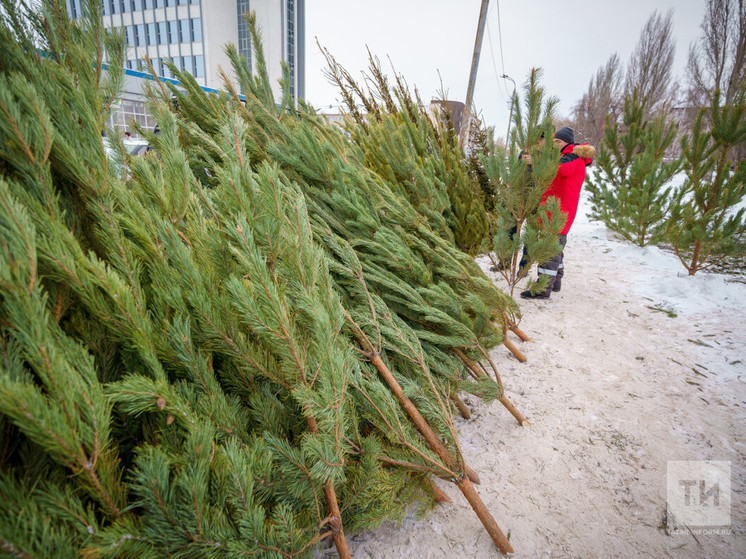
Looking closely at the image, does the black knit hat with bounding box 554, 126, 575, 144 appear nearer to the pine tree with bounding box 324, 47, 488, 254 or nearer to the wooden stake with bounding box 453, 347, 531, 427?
the pine tree with bounding box 324, 47, 488, 254

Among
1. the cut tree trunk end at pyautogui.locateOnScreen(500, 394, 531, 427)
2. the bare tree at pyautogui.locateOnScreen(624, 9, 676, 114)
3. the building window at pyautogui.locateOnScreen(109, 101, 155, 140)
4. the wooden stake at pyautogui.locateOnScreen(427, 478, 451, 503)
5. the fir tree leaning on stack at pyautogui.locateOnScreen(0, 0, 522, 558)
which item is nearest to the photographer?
the fir tree leaning on stack at pyautogui.locateOnScreen(0, 0, 522, 558)

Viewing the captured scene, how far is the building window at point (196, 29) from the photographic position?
124 feet

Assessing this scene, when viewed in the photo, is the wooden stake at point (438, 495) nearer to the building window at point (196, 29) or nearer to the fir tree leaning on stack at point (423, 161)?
the fir tree leaning on stack at point (423, 161)

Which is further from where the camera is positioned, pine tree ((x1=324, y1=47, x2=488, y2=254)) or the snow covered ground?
pine tree ((x1=324, y1=47, x2=488, y2=254))

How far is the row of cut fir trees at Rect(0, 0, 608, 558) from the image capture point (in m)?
0.66

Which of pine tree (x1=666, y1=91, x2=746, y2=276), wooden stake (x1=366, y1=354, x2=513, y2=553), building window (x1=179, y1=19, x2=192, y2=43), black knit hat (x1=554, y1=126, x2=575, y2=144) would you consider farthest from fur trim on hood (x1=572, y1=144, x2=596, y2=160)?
building window (x1=179, y1=19, x2=192, y2=43)

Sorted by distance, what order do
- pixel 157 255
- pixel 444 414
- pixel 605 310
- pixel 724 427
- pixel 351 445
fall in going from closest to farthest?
pixel 157 255 < pixel 351 445 < pixel 444 414 < pixel 724 427 < pixel 605 310

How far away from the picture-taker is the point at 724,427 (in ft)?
7.22

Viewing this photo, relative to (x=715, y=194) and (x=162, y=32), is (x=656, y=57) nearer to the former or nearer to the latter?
(x=715, y=194)

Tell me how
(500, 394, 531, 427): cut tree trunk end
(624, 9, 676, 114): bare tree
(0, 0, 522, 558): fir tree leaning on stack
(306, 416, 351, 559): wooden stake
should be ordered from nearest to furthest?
(0, 0, 522, 558): fir tree leaning on stack → (306, 416, 351, 559): wooden stake → (500, 394, 531, 427): cut tree trunk end → (624, 9, 676, 114): bare tree

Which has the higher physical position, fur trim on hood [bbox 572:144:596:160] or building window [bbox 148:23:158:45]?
building window [bbox 148:23:158:45]

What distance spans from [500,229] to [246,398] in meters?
2.78

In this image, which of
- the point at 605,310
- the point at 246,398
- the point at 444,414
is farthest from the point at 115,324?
the point at 605,310

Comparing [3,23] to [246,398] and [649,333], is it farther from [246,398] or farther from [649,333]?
[649,333]
